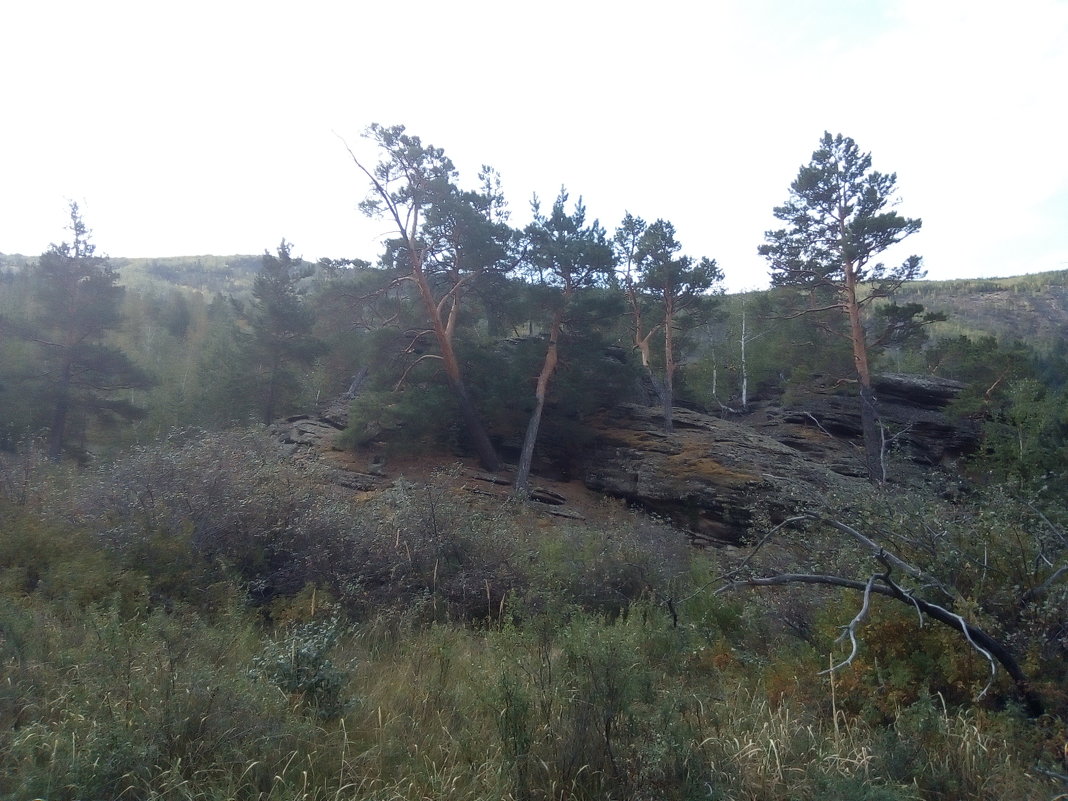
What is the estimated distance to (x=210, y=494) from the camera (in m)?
7.82

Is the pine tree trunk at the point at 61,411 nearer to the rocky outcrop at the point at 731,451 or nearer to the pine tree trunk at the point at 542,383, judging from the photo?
the rocky outcrop at the point at 731,451

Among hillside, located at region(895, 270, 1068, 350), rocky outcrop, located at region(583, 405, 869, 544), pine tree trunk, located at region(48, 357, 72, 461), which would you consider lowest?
rocky outcrop, located at region(583, 405, 869, 544)

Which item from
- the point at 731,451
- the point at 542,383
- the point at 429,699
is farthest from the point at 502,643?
the point at 542,383

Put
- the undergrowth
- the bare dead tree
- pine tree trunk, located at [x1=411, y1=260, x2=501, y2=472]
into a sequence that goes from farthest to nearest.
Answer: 1. pine tree trunk, located at [x1=411, y1=260, x2=501, y2=472]
2. the bare dead tree
3. the undergrowth

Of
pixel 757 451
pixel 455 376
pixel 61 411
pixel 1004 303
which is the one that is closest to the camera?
pixel 757 451

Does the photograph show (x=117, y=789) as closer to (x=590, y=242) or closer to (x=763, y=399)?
(x=590, y=242)

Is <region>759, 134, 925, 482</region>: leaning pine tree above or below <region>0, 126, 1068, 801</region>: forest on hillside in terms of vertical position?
above

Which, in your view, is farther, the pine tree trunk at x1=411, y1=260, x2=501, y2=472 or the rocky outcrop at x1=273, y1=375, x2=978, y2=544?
the pine tree trunk at x1=411, y1=260, x2=501, y2=472

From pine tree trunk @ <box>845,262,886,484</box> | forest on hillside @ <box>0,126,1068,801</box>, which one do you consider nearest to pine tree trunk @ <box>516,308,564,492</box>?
forest on hillside @ <box>0,126,1068,801</box>

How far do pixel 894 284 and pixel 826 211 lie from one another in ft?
9.75

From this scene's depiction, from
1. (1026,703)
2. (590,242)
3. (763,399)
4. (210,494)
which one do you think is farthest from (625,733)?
(763,399)

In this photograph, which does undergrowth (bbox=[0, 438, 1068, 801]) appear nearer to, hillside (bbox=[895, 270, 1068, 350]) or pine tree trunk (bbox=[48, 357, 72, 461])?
pine tree trunk (bbox=[48, 357, 72, 461])

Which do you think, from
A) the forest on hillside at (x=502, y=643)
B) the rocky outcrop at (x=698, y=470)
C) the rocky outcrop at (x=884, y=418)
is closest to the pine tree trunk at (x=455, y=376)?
the rocky outcrop at (x=698, y=470)

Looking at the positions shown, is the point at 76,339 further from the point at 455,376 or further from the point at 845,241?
the point at 845,241
